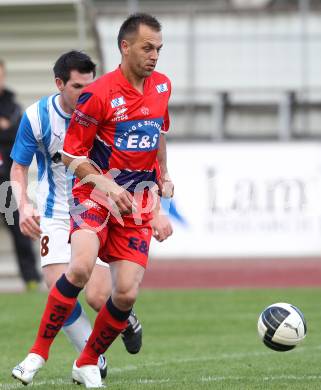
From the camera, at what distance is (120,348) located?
948 centimetres

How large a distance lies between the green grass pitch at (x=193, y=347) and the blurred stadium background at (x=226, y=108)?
2636 millimetres

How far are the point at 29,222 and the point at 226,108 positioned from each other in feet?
42.1

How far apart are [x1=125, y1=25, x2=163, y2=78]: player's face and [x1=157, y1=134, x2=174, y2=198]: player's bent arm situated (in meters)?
0.62

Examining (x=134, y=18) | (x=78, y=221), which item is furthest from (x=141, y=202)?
(x=134, y=18)

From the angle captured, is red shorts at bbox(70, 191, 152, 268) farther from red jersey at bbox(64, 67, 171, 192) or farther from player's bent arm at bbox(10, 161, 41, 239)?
player's bent arm at bbox(10, 161, 41, 239)

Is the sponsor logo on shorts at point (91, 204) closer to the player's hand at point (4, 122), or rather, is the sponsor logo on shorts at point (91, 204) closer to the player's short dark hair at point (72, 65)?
the player's short dark hair at point (72, 65)

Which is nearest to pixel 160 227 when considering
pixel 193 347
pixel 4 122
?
pixel 193 347

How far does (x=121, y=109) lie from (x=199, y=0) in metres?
17.4

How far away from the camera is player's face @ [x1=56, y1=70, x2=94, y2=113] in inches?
284

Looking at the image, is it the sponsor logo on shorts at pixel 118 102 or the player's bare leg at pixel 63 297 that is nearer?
the player's bare leg at pixel 63 297

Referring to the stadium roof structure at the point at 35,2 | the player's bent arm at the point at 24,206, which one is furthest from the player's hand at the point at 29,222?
the stadium roof structure at the point at 35,2

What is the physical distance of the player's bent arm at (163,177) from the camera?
7.10 metres

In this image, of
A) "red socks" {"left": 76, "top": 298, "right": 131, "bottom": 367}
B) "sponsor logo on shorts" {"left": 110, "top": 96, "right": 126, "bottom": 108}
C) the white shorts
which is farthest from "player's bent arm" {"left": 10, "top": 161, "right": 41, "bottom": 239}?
"sponsor logo on shorts" {"left": 110, "top": 96, "right": 126, "bottom": 108}

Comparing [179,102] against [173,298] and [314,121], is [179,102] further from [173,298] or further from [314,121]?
[173,298]
